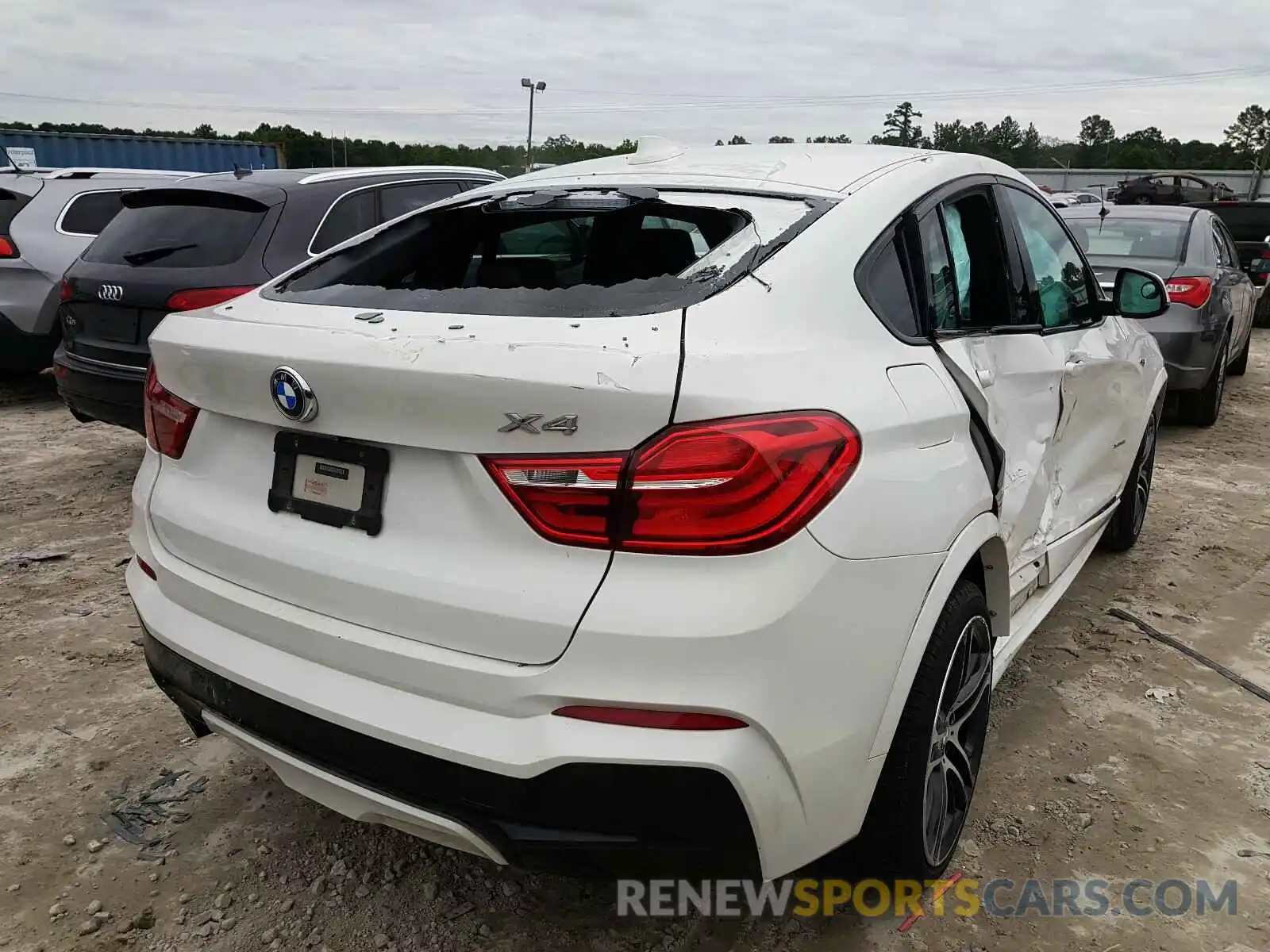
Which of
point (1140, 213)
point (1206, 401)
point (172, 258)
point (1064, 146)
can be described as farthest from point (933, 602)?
point (1064, 146)

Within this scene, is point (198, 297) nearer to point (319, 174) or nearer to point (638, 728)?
point (319, 174)

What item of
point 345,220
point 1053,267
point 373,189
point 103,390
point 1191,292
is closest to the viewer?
point 1053,267

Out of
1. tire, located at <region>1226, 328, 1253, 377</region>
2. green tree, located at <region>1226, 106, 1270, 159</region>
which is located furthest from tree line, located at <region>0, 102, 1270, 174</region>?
tire, located at <region>1226, 328, 1253, 377</region>

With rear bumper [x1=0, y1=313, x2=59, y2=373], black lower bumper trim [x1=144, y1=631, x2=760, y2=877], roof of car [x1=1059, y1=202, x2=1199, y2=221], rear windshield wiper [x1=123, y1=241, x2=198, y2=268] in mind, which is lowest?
rear bumper [x1=0, y1=313, x2=59, y2=373]

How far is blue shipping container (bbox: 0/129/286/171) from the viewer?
66.7 feet

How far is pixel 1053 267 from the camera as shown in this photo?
313 centimetres

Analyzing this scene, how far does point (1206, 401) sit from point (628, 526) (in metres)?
6.71

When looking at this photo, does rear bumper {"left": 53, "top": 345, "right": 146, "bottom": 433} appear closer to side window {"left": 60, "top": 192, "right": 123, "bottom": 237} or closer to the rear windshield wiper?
the rear windshield wiper

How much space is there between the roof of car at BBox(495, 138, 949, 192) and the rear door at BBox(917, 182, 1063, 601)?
201 millimetres

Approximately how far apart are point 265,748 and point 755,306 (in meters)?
1.26

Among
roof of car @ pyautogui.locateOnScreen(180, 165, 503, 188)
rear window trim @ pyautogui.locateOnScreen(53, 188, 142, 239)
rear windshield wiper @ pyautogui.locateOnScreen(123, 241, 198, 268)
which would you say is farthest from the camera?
rear window trim @ pyautogui.locateOnScreen(53, 188, 142, 239)

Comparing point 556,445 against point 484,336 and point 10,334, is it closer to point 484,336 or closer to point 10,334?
point 484,336

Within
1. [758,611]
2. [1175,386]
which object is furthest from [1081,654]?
[1175,386]

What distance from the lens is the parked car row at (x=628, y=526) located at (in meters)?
1.54
